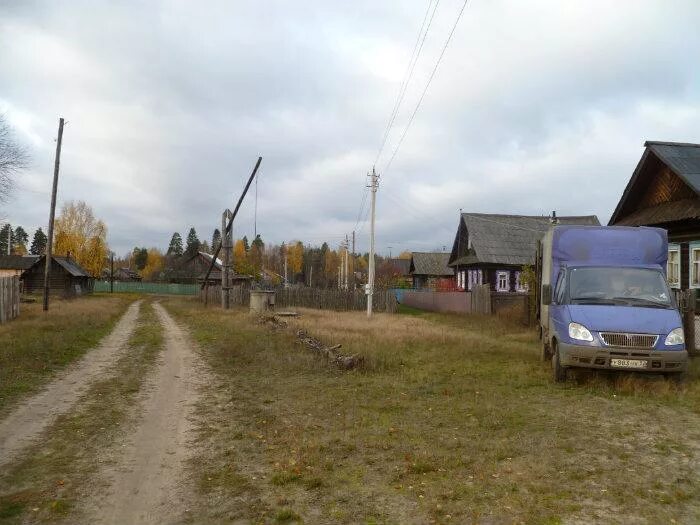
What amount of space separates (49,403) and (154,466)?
3987 millimetres

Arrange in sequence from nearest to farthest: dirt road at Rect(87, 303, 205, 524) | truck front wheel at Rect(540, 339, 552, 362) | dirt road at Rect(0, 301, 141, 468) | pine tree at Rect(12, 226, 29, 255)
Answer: dirt road at Rect(87, 303, 205, 524)
dirt road at Rect(0, 301, 141, 468)
truck front wheel at Rect(540, 339, 552, 362)
pine tree at Rect(12, 226, 29, 255)

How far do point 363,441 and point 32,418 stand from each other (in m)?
4.58

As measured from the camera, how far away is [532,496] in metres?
Result: 4.80

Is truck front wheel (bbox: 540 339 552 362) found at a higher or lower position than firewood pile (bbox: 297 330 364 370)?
higher

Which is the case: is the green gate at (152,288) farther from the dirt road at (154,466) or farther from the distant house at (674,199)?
the dirt road at (154,466)

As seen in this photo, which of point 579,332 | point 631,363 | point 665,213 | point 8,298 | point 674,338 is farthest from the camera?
point 8,298

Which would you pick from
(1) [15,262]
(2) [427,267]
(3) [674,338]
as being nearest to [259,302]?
(3) [674,338]

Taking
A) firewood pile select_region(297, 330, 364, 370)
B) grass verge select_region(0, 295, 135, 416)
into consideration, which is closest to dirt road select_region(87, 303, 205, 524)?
grass verge select_region(0, 295, 135, 416)

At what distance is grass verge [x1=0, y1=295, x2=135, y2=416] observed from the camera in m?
10.2

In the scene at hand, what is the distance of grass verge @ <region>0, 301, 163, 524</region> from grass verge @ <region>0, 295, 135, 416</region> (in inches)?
48.7

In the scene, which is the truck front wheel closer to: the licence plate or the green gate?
the licence plate

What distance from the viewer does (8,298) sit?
22625mm

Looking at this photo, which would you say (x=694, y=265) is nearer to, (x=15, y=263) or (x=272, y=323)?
(x=272, y=323)

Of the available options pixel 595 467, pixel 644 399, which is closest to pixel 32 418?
pixel 595 467
